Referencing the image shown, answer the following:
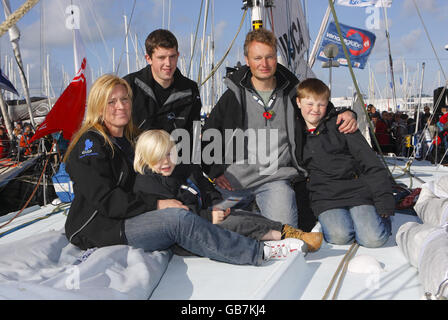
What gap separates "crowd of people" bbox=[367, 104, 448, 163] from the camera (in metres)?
8.37

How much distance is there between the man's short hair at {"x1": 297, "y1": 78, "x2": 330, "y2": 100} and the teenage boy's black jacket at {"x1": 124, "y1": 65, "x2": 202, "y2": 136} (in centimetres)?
98

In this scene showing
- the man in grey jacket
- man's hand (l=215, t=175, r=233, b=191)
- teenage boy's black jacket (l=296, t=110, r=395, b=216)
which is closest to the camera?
teenage boy's black jacket (l=296, t=110, r=395, b=216)

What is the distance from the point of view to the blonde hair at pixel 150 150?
2.43m

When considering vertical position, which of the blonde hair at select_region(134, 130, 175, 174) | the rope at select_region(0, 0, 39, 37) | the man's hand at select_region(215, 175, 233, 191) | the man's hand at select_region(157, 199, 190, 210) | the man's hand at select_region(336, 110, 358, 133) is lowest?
the man's hand at select_region(215, 175, 233, 191)

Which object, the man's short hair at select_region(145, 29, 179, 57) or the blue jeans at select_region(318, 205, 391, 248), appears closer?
the blue jeans at select_region(318, 205, 391, 248)

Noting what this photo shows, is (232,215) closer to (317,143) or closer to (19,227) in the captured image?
(317,143)

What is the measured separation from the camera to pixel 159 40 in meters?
3.07

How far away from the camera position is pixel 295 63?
514cm

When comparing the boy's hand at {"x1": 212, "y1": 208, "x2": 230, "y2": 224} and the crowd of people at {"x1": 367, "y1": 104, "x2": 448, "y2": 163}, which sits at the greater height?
the boy's hand at {"x1": 212, "y1": 208, "x2": 230, "y2": 224}

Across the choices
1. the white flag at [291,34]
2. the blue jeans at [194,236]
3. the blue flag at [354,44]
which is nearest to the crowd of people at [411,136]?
the blue flag at [354,44]

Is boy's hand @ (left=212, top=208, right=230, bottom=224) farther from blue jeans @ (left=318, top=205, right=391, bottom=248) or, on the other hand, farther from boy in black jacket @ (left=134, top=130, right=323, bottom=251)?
blue jeans @ (left=318, top=205, right=391, bottom=248)

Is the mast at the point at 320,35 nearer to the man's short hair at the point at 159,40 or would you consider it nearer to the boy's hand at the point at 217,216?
the man's short hair at the point at 159,40

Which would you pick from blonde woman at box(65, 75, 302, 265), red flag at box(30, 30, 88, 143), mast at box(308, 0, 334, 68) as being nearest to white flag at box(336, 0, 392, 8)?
mast at box(308, 0, 334, 68)

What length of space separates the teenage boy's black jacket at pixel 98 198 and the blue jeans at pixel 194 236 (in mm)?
90
